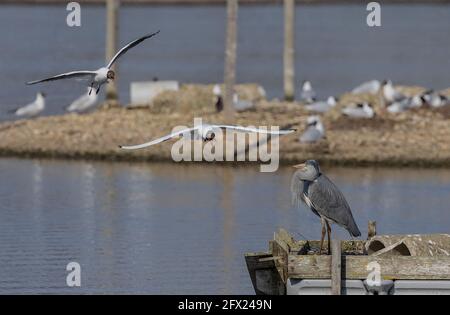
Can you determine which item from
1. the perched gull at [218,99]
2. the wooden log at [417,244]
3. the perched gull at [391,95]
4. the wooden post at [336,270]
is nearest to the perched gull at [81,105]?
the perched gull at [218,99]

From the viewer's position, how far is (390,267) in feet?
63.7

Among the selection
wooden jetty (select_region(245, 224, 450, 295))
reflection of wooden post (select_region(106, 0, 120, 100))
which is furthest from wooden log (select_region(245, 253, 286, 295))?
reflection of wooden post (select_region(106, 0, 120, 100))

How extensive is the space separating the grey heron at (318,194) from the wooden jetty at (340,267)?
640 mm

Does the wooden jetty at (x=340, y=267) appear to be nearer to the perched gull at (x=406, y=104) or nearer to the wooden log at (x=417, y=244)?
the wooden log at (x=417, y=244)

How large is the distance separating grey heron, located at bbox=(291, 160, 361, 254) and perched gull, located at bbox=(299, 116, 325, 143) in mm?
14030

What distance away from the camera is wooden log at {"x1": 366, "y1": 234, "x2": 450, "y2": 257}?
2055cm

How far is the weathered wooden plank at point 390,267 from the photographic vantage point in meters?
19.3

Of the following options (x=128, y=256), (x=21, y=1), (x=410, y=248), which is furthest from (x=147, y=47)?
(x=410, y=248)

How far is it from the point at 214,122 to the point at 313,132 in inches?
120

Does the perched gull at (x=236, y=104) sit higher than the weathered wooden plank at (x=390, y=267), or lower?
higher

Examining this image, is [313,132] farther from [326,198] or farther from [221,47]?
[221,47]

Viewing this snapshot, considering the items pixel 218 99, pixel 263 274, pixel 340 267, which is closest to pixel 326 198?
pixel 263 274

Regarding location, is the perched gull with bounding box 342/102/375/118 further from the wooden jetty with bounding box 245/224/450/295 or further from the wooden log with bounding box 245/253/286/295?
the wooden log with bounding box 245/253/286/295
